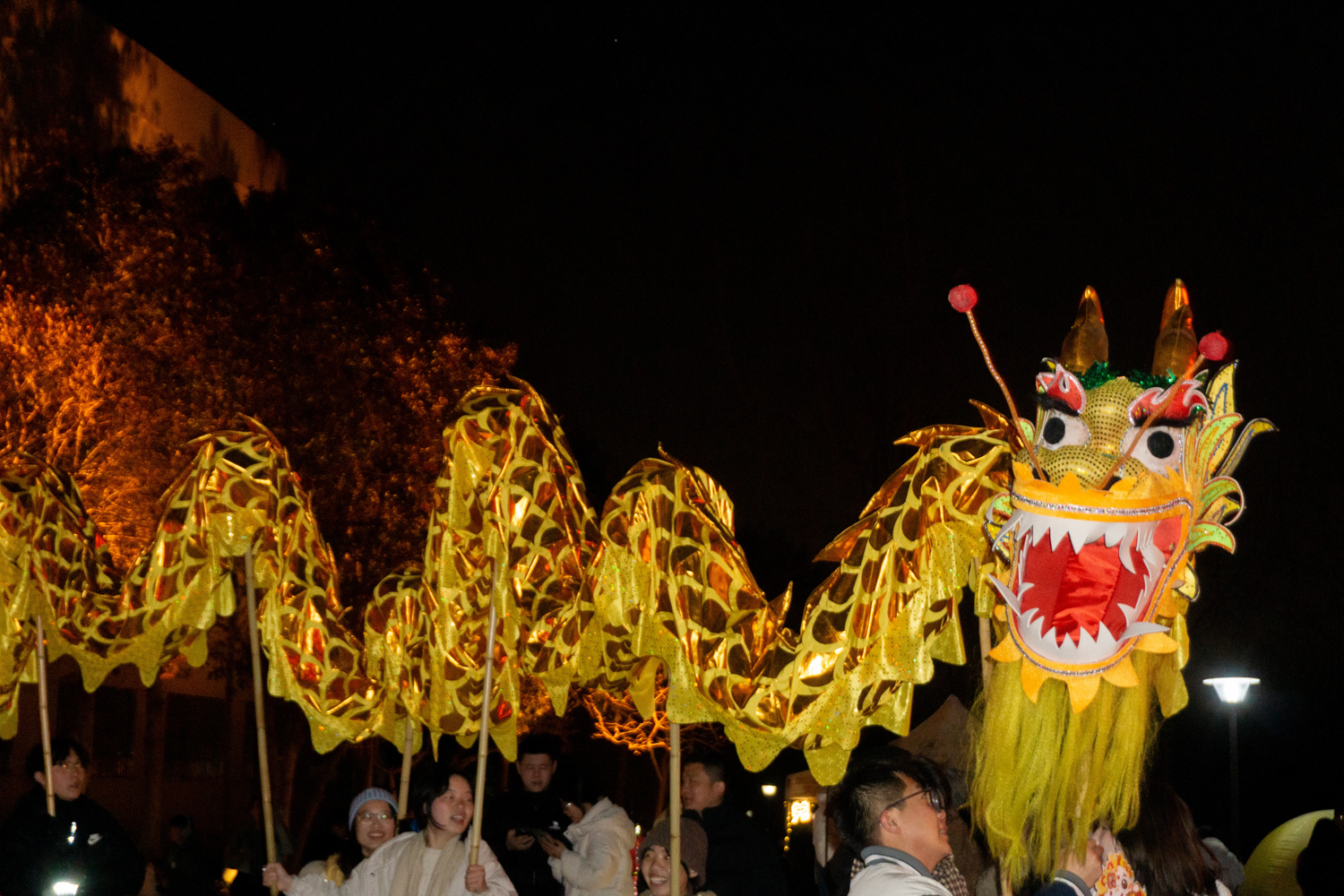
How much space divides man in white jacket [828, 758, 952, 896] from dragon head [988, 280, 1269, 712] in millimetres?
451

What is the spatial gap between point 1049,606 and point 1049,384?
1.87ft

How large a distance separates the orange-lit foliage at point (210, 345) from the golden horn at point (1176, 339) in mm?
10726

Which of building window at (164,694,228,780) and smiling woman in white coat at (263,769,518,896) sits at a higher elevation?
building window at (164,694,228,780)

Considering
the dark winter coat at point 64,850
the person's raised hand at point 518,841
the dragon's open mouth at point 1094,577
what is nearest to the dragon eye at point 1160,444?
the dragon's open mouth at point 1094,577

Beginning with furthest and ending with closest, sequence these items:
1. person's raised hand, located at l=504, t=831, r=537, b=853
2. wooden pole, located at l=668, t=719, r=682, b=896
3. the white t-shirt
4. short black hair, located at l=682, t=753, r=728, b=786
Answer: person's raised hand, located at l=504, t=831, r=537, b=853 < short black hair, located at l=682, t=753, r=728, b=786 < the white t-shirt < wooden pole, located at l=668, t=719, r=682, b=896

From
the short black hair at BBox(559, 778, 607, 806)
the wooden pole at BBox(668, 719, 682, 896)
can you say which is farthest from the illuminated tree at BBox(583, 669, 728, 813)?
the wooden pole at BBox(668, 719, 682, 896)

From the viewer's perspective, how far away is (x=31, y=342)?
12.8m

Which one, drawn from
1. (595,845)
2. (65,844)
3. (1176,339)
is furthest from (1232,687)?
(65,844)

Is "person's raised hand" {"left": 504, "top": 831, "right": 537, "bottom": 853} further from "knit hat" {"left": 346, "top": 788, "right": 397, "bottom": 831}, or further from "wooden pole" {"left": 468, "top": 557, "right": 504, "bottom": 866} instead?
"wooden pole" {"left": 468, "top": 557, "right": 504, "bottom": 866}

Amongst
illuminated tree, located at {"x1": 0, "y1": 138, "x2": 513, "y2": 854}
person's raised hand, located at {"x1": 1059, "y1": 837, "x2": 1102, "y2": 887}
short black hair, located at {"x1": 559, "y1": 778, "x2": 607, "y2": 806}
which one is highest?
illuminated tree, located at {"x1": 0, "y1": 138, "x2": 513, "y2": 854}

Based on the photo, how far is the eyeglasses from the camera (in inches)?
127

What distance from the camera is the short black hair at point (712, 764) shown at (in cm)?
588

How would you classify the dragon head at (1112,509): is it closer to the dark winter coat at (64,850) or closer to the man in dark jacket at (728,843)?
the man in dark jacket at (728,843)

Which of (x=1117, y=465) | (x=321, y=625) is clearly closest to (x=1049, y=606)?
(x=1117, y=465)
